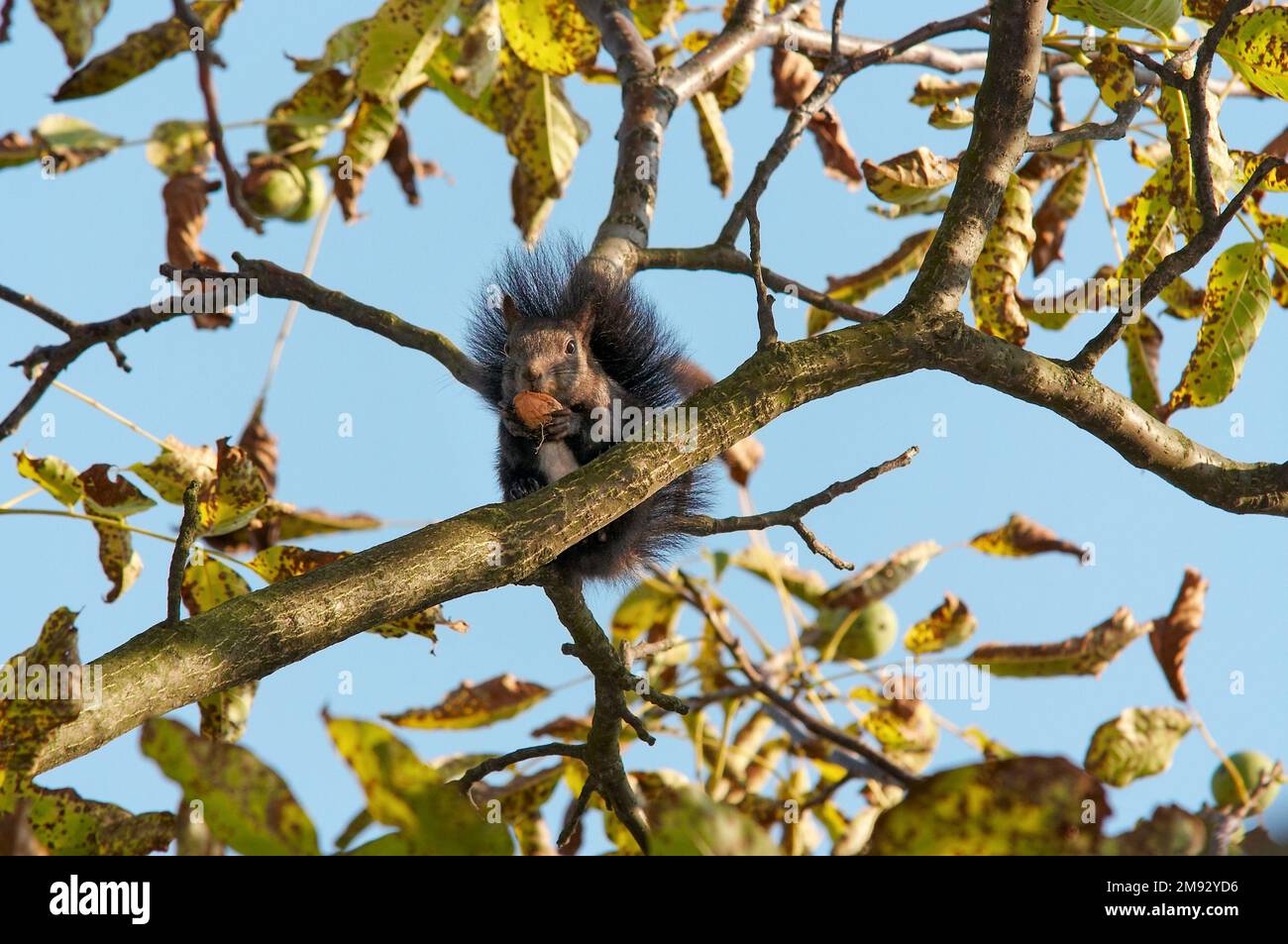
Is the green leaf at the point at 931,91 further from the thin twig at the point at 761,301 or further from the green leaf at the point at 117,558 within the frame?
the green leaf at the point at 117,558

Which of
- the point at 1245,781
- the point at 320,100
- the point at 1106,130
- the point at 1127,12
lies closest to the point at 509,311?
the point at 320,100

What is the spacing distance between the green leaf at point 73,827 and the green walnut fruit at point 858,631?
2.88 meters

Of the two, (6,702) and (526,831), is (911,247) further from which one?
(6,702)

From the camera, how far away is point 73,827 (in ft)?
4.59

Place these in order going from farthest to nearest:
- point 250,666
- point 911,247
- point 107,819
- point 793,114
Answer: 1. point 911,247
2. point 793,114
3. point 107,819
4. point 250,666

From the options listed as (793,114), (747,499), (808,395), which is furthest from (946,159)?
(747,499)

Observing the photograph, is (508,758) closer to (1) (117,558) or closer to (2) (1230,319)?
(1) (117,558)

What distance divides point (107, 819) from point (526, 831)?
203cm

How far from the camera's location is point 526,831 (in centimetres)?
358

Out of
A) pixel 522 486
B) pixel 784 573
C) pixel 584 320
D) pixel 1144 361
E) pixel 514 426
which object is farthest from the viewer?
pixel 784 573

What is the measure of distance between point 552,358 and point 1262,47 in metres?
2.14

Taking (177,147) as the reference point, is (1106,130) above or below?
below

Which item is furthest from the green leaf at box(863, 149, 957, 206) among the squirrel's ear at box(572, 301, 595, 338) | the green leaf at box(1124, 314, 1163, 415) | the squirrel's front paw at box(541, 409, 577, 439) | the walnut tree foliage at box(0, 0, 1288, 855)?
the squirrel's ear at box(572, 301, 595, 338)

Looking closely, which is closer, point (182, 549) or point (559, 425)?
point (182, 549)
